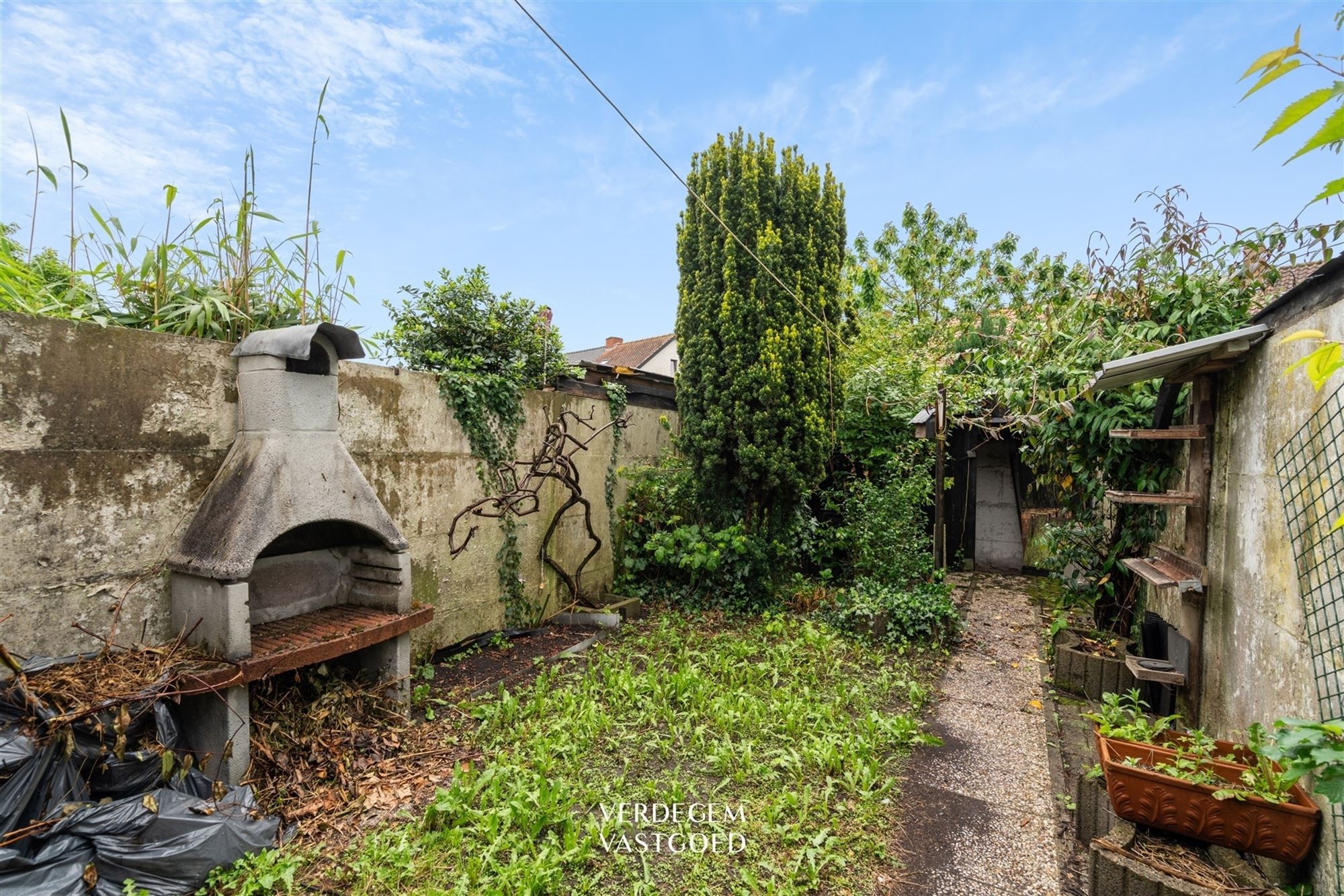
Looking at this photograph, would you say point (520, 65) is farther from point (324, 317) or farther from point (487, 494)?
point (487, 494)

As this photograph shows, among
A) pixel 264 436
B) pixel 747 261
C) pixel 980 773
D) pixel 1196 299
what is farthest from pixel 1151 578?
pixel 264 436

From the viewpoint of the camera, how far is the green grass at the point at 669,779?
2.46 meters

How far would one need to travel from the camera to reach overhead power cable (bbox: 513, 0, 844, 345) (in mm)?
3795

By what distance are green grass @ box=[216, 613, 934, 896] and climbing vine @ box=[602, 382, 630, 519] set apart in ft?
6.18

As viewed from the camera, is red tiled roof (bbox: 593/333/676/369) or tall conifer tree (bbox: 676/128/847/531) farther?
Result: red tiled roof (bbox: 593/333/676/369)

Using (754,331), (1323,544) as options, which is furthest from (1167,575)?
(754,331)

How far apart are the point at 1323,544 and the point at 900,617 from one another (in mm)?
3537

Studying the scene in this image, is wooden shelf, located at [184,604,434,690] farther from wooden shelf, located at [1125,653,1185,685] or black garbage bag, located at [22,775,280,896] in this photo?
wooden shelf, located at [1125,653,1185,685]

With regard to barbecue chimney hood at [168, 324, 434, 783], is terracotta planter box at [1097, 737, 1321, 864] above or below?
below

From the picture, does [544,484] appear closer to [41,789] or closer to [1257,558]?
[41,789]

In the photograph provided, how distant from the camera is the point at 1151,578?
3.38 meters

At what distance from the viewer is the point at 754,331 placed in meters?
6.06

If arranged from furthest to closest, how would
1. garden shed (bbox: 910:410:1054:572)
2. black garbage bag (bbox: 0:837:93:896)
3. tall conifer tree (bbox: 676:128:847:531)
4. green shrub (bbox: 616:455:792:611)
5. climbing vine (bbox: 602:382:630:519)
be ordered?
garden shed (bbox: 910:410:1054:572), climbing vine (bbox: 602:382:630:519), green shrub (bbox: 616:455:792:611), tall conifer tree (bbox: 676:128:847:531), black garbage bag (bbox: 0:837:93:896)

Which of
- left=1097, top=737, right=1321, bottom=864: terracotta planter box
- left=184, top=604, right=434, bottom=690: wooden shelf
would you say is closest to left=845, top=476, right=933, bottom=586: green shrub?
left=1097, top=737, right=1321, bottom=864: terracotta planter box
